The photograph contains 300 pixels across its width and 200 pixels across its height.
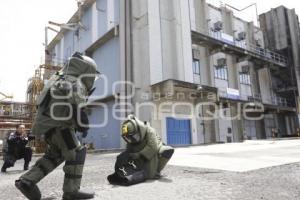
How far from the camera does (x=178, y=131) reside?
17844mm

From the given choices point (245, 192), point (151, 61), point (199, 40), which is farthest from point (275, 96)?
point (245, 192)

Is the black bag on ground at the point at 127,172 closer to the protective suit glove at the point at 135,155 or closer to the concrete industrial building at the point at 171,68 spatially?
the protective suit glove at the point at 135,155

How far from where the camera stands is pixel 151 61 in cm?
1673

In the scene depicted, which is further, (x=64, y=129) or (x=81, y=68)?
(x=81, y=68)

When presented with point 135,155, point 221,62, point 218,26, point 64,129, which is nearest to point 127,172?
point 135,155

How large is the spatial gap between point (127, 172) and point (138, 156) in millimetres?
289

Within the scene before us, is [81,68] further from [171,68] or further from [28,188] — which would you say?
[171,68]

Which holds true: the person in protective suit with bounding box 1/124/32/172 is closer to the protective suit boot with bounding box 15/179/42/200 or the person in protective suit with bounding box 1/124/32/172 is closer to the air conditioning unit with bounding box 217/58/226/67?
the protective suit boot with bounding box 15/179/42/200

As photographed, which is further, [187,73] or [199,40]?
[199,40]

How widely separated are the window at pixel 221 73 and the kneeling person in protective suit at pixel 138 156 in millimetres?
18922

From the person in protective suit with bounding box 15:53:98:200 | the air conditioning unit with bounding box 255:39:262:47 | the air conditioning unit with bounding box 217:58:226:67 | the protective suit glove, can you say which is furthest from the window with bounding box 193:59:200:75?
the person in protective suit with bounding box 15:53:98:200

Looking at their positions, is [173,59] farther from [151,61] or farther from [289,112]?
[289,112]

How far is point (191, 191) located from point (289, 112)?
29054 millimetres

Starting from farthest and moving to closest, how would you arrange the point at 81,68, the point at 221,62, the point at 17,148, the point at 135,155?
the point at 221,62 → the point at 17,148 → the point at 135,155 → the point at 81,68
